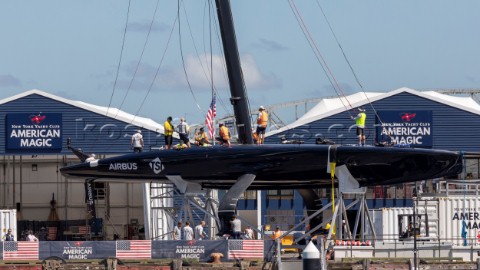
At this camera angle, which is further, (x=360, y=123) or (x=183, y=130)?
(x=183, y=130)

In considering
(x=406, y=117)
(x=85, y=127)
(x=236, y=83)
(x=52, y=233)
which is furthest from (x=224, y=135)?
(x=52, y=233)

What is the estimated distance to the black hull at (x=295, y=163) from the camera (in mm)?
39438

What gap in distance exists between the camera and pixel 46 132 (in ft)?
191

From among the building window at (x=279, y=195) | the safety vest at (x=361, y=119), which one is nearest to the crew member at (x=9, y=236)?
the safety vest at (x=361, y=119)

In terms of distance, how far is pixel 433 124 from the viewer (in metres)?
60.3

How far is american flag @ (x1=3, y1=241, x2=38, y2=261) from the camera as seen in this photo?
125 ft

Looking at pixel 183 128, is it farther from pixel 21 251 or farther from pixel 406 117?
pixel 406 117

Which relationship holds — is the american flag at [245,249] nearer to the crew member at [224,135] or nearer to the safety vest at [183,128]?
the crew member at [224,135]

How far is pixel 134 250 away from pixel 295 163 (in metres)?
5.58

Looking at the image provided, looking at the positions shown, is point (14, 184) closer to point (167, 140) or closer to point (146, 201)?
point (146, 201)

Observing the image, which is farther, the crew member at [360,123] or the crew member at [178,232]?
the crew member at [178,232]

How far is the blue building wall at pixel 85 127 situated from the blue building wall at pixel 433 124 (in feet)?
20.8

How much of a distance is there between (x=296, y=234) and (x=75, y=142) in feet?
52.7

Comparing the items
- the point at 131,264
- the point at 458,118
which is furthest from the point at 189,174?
the point at 458,118
